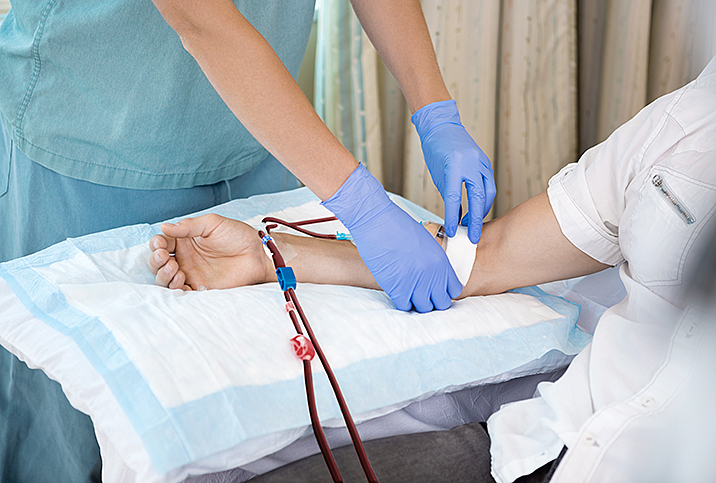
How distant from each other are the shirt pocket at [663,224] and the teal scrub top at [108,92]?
0.78 meters

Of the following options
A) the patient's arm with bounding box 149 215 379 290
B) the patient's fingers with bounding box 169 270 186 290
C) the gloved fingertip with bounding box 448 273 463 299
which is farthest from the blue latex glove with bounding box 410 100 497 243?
the patient's fingers with bounding box 169 270 186 290

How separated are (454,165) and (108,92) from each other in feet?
2.12

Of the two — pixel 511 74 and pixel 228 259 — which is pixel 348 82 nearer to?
pixel 511 74

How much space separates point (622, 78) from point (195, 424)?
1961 millimetres

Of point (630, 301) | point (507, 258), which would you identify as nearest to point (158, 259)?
point (507, 258)

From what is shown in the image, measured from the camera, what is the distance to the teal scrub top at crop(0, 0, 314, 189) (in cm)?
90

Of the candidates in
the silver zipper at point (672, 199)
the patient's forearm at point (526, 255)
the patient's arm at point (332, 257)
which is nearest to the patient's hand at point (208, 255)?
the patient's arm at point (332, 257)

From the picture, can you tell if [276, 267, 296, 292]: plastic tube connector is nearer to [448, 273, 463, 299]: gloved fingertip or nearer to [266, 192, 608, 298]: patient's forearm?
[266, 192, 608, 298]: patient's forearm

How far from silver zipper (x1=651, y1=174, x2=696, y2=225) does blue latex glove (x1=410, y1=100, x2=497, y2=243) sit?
288 mm

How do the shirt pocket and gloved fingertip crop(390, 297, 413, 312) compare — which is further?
gloved fingertip crop(390, 297, 413, 312)

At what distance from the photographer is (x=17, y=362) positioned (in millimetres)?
918

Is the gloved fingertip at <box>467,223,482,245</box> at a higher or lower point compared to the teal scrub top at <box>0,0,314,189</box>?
lower

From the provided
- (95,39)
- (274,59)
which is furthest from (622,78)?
(95,39)

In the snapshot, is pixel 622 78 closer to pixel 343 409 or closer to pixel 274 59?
pixel 274 59
